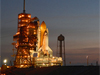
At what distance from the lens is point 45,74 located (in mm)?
57875

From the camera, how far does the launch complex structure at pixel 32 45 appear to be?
3593 inches

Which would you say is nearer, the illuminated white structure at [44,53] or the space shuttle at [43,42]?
the illuminated white structure at [44,53]

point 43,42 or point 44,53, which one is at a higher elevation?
point 43,42

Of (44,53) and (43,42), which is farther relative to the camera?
(43,42)

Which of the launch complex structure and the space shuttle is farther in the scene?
the space shuttle

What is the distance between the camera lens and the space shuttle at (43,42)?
3789 inches

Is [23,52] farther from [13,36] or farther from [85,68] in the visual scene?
[85,68]

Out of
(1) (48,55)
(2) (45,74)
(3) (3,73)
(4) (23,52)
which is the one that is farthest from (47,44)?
(2) (45,74)

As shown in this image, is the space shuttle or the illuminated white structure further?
the space shuttle

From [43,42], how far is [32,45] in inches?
246

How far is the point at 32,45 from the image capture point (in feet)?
309

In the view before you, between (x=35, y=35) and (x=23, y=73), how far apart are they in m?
29.6

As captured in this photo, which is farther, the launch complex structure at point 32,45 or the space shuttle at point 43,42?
Result: the space shuttle at point 43,42

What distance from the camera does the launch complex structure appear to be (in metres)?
91.2
